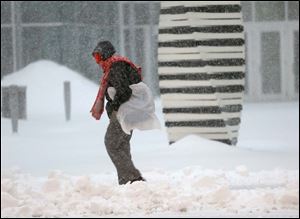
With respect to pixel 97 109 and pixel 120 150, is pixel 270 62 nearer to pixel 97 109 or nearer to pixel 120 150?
pixel 120 150

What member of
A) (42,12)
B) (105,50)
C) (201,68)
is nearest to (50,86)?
(42,12)

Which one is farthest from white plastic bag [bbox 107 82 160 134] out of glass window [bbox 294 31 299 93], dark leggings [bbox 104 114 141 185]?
glass window [bbox 294 31 299 93]

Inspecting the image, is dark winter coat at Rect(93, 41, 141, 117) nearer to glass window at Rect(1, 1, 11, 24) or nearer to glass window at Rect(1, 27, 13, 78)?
glass window at Rect(1, 27, 13, 78)

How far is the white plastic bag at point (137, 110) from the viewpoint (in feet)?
34.4

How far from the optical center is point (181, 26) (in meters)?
16.0

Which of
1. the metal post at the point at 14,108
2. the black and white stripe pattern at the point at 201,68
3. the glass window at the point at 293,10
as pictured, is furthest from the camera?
the glass window at the point at 293,10

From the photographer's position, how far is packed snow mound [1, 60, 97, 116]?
2805cm

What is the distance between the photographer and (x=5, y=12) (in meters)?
31.0

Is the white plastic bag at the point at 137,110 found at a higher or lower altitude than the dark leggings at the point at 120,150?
higher

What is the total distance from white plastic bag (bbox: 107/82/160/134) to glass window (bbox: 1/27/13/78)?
2028 cm

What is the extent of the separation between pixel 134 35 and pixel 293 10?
210 inches

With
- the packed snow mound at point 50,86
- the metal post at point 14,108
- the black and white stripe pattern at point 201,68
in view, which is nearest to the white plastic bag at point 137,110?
the black and white stripe pattern at point 201,68

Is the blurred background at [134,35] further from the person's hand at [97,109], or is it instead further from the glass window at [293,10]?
the person's hand at [97,109]

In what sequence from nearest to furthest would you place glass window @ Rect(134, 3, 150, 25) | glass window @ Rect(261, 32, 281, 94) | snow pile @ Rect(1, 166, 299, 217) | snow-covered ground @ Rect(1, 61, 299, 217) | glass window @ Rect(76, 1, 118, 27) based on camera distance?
snow pile @ Rect(1, 166, 299, 217)
snow-covered ground @ Rect(1, 61, 299, 217)
glass window @ Rect(76, 1, 118, 27)
glass window @ Rect(261, 32, 281, 94)
glass window @ Rect(134, 3, 150, 25)
